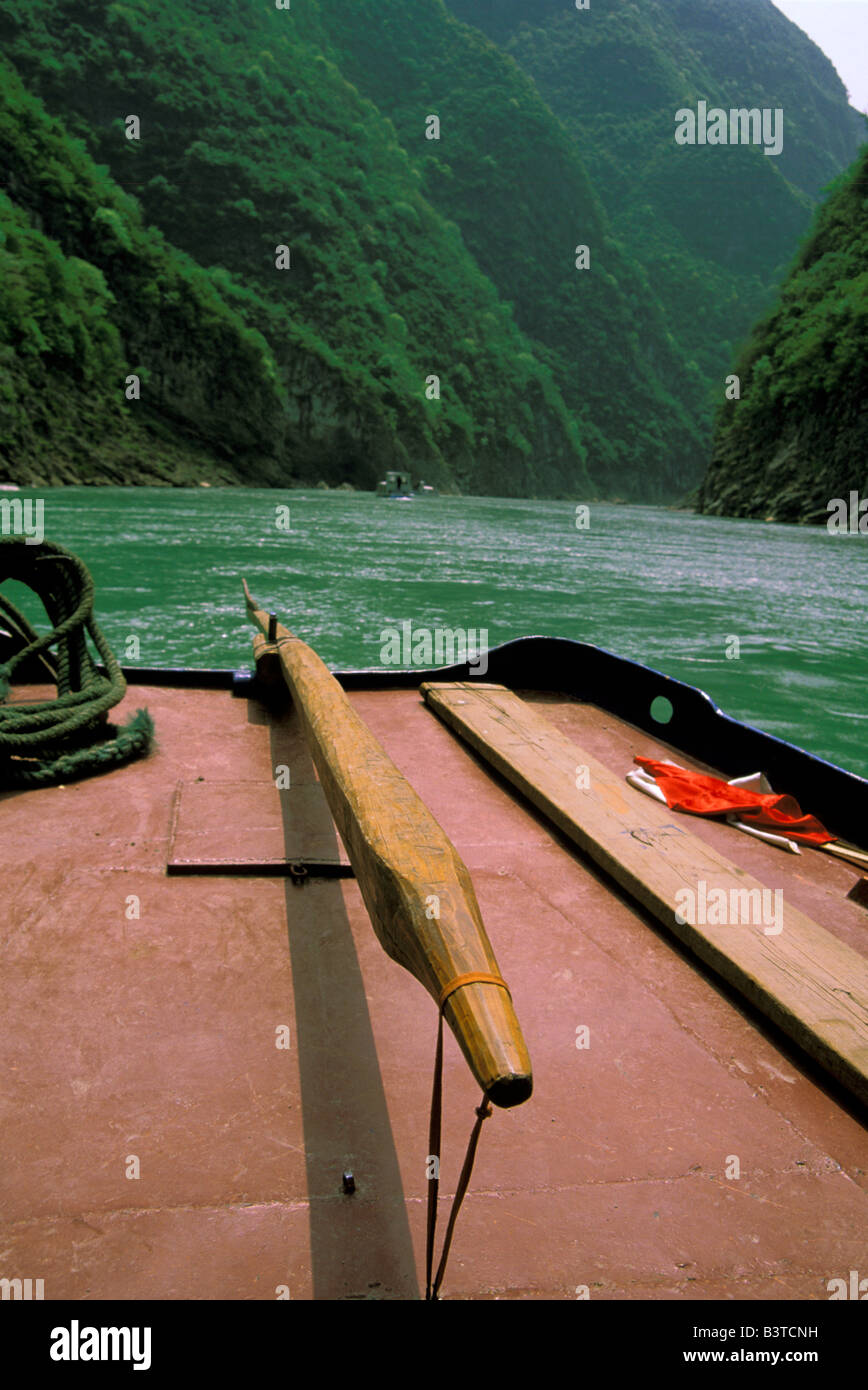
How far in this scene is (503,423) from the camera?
85500 millimetres

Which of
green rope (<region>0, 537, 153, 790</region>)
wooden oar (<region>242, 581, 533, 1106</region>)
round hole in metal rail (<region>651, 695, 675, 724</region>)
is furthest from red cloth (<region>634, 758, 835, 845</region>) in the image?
green rope (<region>0, 537, 153, 790</region>)

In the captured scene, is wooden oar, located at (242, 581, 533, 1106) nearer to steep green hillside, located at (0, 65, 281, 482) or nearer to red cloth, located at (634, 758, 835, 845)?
red cloth, located at (634, 758, 835, 845)

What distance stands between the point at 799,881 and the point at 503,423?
284ft

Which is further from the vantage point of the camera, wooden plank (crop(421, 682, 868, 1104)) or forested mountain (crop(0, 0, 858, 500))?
forested mountain (crop(0, 0, 858, 500))

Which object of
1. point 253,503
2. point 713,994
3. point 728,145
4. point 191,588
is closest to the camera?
point 713,994

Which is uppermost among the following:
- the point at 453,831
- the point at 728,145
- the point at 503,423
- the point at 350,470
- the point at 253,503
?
the point at 728,145

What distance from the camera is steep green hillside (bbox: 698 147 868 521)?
40.9m

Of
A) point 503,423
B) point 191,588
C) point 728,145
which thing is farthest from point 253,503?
point 728,145

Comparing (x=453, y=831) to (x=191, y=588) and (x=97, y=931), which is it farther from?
(x=191, y=588)

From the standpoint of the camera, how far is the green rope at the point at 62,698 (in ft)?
12.1

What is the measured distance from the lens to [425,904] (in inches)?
61.3

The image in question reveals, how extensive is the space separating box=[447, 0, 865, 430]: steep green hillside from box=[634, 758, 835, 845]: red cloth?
129851mm

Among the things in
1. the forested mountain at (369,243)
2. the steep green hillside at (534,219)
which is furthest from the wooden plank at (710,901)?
the steep green hillside at (534,219)

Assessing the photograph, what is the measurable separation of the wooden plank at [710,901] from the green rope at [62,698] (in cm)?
170
